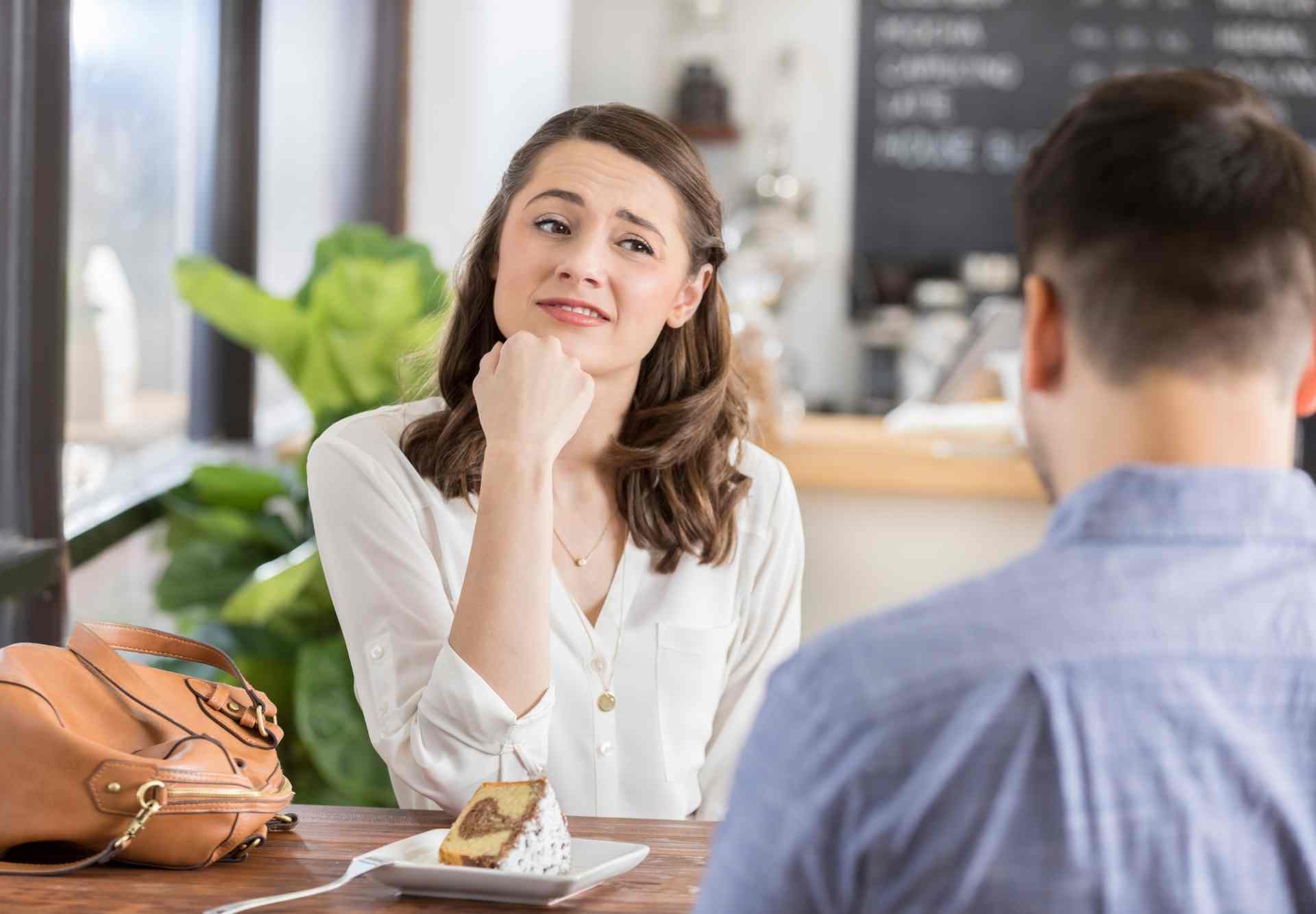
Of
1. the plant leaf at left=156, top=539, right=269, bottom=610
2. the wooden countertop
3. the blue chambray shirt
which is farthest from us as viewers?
the wooden countertop

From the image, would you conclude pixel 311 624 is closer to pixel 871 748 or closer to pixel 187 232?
pixel 187 232

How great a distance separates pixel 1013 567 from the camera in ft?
2.23

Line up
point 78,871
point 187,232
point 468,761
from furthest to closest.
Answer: point 187,232 → point 468,761 → point 78,871

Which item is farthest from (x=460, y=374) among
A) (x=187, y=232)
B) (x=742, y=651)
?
(x=187, y=232)

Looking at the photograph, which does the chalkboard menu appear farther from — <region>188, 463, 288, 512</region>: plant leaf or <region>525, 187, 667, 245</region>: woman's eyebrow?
<region>525, 187, 667, 245</region>: woman's eyebrow

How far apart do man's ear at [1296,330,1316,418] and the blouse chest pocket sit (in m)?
0.89

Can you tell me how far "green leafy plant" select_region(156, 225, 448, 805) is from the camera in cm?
251

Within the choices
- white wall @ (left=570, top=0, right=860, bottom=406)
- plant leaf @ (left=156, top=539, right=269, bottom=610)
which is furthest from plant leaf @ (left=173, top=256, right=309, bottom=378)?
white wall @ (left=570, top=0, right=860, bottom=406)

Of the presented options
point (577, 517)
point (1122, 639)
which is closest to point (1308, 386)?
point (1122, 639)

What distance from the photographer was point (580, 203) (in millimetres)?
1596

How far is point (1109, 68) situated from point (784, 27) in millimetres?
1174

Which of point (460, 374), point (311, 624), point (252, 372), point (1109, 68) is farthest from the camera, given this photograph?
point (1109, 68)

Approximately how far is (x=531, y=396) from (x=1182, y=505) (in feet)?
2.87

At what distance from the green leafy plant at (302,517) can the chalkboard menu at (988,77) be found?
3.13 meters
